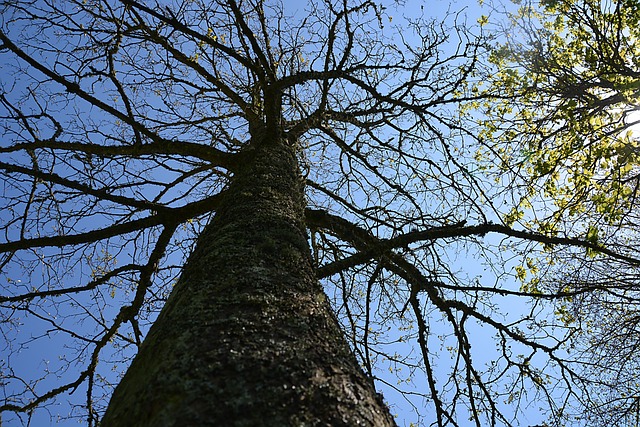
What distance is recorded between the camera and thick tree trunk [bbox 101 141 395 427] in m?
0.76

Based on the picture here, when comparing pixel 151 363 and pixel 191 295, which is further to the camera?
pixel 191 295

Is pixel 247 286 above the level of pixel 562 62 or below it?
below

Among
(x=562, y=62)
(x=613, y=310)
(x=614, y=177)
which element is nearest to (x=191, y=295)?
(x=614, y=177)

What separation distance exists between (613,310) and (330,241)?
435 centimetres

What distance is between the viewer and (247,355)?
89 cm

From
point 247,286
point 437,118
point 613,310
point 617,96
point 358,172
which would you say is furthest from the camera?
point 613,310

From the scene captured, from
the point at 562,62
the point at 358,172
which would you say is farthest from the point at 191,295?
the point at 562,62

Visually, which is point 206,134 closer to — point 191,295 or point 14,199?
point 14,199

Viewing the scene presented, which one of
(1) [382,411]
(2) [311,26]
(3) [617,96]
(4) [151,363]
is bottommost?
(1) [382,411]

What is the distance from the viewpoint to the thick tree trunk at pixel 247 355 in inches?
30.0

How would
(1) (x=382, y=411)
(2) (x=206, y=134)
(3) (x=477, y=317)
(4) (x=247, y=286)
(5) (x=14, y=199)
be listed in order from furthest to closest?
(2) (x=206, y=134) → (5) (x=14, y=199) → (3) (x=477, y=317) → (4) (x=247, y=286) → (1) (x=382, y=411)

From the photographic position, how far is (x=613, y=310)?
587 centimetres

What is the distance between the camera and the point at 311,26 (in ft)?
14.6

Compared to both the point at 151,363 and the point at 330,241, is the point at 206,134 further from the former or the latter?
the point at 151,363
